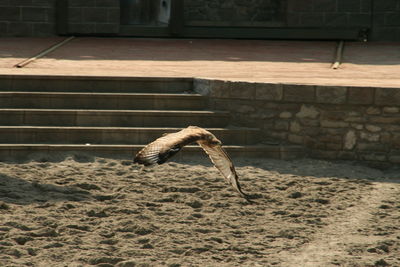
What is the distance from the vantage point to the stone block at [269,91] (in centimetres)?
1116

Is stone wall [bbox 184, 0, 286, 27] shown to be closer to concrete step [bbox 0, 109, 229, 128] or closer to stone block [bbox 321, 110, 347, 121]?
concrete step [bbox 0, 109, 229, 128]

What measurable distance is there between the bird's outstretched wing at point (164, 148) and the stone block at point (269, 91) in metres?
3.99

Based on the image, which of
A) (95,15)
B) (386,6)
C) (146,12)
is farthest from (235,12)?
(386,6)

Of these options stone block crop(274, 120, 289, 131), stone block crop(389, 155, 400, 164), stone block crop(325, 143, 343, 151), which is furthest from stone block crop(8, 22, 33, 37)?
stone block crop(389, 155, 400, 164)

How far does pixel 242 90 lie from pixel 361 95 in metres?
1.56

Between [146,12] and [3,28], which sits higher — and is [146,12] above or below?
above

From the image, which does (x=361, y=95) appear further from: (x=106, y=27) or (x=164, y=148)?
(x=106, y=27)

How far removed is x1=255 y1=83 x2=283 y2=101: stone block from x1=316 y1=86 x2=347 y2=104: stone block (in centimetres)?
55

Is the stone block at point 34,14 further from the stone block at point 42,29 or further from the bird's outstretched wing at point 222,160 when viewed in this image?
the bird's outstretched wing at point 222,160

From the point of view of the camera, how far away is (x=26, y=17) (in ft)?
55.4

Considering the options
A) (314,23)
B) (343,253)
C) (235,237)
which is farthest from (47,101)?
(314,23)

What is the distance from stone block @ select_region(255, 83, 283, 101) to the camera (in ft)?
36.6

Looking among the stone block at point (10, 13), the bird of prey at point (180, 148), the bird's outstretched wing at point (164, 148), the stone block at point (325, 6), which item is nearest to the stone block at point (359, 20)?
the stone block at point (325, 6)

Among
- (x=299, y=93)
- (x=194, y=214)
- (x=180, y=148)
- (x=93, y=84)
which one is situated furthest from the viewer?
(x=93, y=84)
